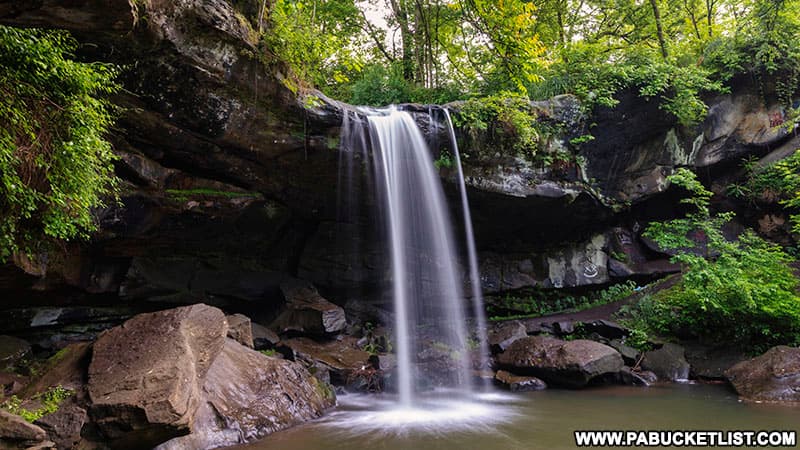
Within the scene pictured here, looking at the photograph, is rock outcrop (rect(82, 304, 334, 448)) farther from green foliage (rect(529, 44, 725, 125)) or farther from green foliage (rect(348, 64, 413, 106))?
green foliage (rect(529, 44, 725, 125))

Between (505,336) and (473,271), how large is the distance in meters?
3.01

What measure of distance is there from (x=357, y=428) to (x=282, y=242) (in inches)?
274

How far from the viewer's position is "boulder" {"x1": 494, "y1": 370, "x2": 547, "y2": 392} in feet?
27.8

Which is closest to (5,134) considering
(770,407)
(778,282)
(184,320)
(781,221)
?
(184,320)

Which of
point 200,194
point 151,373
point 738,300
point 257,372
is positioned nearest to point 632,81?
point 738,300

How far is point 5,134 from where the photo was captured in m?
4.58

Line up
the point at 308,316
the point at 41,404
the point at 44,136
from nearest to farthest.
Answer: the point at 41,404 < the point at 44,136 < the point at 308,316

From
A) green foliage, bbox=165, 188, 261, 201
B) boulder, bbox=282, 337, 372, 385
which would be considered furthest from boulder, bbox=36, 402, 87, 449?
green foliage, bbox=165, 188, 261, 201

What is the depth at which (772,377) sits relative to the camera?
717 cm

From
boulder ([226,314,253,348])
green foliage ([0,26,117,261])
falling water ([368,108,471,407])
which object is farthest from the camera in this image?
falling water ([368,108,471,407])

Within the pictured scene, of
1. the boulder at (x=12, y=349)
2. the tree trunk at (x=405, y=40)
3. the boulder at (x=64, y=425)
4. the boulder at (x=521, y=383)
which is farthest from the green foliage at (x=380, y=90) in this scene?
the boulder at (x=64, y=425)

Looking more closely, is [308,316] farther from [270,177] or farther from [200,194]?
[200,194]

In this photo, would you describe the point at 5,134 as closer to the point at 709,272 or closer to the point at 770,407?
the point at 770,407

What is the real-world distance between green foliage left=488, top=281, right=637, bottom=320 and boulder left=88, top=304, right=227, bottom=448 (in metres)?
9.40
